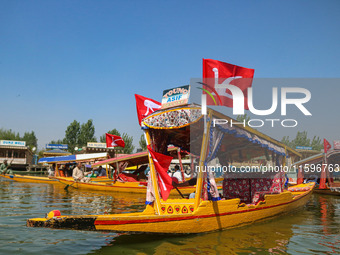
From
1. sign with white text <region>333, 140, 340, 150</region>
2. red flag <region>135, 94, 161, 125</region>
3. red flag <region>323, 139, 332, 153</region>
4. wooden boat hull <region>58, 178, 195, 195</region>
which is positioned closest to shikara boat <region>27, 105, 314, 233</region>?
red flag <region>135, 94, 161, 125</region>

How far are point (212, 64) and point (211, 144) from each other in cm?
179

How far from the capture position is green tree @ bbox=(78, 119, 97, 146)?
59344 millimetres

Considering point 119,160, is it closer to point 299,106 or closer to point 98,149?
point 299,106

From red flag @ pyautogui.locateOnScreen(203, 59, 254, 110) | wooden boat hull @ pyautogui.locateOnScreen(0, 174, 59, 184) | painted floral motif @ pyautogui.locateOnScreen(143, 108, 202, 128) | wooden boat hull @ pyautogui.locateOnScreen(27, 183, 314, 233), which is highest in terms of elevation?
red flag @ pyautogui.locateOnScreen(203, 59, 254, 110)

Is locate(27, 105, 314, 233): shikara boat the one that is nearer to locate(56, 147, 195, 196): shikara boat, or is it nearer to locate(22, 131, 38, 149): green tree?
locate(56, 147, 195, 196): shikara boat

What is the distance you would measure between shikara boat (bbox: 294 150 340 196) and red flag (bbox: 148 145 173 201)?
44.3ft

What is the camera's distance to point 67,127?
59.1 m

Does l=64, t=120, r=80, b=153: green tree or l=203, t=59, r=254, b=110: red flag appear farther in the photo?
l=64, t=120, r=80, b=153: green tree

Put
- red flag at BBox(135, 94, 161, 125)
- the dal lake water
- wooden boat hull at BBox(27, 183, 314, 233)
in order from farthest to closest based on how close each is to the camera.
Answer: red flag at BBox(135, 94, 161, 125), wooden boat hull at BBox(27, 183, 314, 233), the dal lake water

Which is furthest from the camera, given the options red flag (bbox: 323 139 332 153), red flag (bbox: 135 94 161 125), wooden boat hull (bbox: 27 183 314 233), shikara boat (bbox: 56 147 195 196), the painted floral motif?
red flag (bbox: 323 139 332 153)

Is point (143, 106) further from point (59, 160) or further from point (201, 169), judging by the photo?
point (59, 160)

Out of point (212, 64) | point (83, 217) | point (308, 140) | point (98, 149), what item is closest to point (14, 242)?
point (83, 217)

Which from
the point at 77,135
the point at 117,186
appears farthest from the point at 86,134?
the point at 117,186

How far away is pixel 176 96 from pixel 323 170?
15487mm
